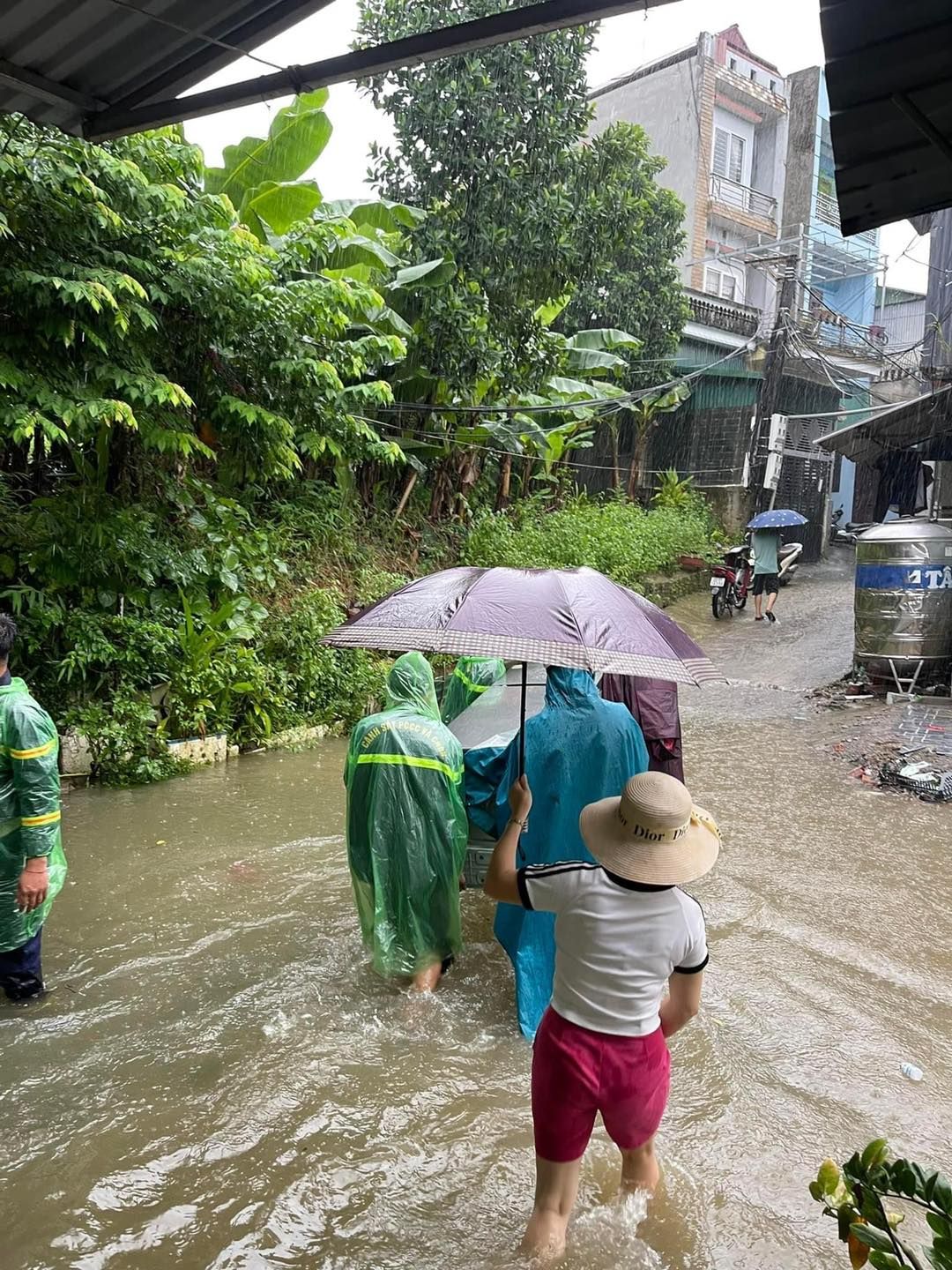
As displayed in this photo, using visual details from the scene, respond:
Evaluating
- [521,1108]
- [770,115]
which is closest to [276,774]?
[521,1108]

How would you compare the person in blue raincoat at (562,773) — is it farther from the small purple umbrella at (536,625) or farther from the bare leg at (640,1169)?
the bare leg at (640,1169)

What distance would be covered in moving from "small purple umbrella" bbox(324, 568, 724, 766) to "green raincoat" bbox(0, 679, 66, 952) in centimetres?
125

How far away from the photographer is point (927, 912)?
517 cm

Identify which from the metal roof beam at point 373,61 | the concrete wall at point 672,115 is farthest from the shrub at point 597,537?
the concrete wall at point 672,115

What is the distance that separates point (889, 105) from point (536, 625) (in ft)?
5.93

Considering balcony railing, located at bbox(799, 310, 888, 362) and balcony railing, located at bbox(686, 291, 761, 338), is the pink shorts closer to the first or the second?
balcony railing, located at bbox(686, 291, 761, 338)

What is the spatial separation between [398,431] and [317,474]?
132 cm

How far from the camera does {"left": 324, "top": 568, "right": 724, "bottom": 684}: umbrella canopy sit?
2805 millimetres

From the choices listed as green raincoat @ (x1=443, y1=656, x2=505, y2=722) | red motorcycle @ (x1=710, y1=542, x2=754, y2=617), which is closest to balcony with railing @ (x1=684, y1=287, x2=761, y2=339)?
red motorcycle @ (x1=710, y1=542, x2=754, y2=617)

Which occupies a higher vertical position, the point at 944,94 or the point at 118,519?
the point at 944,94

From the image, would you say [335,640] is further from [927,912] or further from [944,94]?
[927,912]

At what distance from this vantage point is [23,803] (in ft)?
11.0

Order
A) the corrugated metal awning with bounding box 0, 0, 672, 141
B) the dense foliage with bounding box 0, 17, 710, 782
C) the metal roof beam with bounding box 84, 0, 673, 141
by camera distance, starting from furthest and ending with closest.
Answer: the dense foliage with bounding box 0, 17, 710, 782 → the corrugated metal awning with bounding box 0, 0, 672, 141 → the metal roof beam with bounding box 84, 0, 673, 141

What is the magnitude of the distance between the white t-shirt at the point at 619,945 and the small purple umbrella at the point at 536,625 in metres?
0.69
